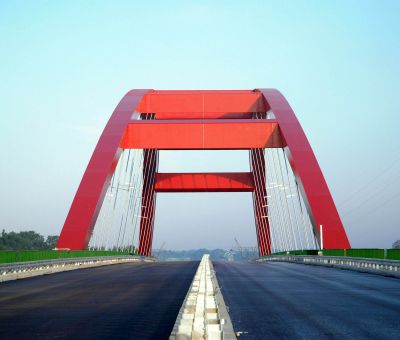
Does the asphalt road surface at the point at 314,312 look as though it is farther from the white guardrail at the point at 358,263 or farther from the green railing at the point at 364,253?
the green railing at the point at 364,253

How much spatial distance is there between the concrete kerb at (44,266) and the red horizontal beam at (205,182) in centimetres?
1699

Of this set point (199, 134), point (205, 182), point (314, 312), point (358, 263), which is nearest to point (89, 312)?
point (314, 312)

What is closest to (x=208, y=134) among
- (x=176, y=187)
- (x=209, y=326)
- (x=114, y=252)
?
(x=114, y=252)

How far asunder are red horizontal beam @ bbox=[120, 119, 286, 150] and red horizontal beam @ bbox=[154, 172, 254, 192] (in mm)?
13137

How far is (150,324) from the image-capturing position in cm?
1036

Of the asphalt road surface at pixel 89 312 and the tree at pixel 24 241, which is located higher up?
the tree at pixel 24 241

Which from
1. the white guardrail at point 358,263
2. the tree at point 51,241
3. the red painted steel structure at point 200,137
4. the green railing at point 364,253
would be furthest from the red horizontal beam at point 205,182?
the tree at point 51,241

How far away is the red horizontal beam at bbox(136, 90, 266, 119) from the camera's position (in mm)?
51469

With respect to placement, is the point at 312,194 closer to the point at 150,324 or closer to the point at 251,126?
the point at 251,126

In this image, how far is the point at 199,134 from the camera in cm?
4766

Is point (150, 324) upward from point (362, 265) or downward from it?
downward

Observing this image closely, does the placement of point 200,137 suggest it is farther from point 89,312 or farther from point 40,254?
point 89,312

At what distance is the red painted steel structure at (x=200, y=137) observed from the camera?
42.3 meters

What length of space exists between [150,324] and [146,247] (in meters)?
57.8
